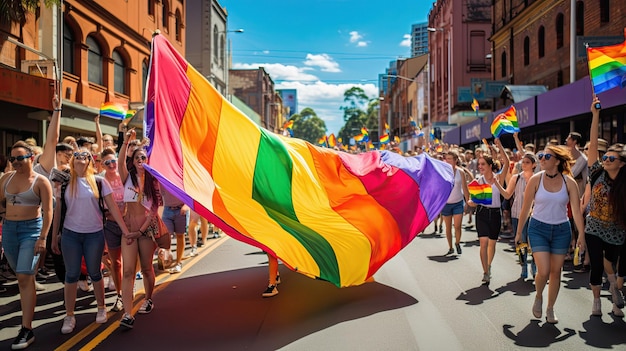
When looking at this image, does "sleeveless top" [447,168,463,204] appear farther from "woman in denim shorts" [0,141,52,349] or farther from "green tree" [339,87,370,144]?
"green tree" [339,87,370,144]

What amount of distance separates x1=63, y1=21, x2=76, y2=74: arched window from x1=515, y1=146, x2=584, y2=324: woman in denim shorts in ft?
59.9

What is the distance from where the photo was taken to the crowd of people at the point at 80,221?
5297 millimetres

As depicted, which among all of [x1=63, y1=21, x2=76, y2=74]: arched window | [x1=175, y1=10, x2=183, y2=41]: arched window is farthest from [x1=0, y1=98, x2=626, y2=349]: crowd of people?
[x1=175, y1=10, x2=183, y2=41]: arched window

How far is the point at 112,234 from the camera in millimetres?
6164

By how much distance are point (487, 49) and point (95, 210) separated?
144 ft

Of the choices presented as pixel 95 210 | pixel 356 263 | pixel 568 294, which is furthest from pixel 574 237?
pixel 95 210

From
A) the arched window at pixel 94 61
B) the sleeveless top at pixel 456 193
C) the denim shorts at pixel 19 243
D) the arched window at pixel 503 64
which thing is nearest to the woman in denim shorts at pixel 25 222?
the denim shorts at pixel 19 243

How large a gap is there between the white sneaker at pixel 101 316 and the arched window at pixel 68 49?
1623cm

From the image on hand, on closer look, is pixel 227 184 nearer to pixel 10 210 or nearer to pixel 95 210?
pixel 95 210

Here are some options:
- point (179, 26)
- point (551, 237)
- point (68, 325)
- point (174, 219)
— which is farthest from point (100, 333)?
point (179, 26)

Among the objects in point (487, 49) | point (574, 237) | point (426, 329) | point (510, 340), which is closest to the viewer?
point (510, 340)

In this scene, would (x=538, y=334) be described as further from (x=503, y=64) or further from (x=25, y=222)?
(x=503, y=64)

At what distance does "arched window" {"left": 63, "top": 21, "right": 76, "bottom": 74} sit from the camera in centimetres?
1955

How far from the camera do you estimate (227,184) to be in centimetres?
641
